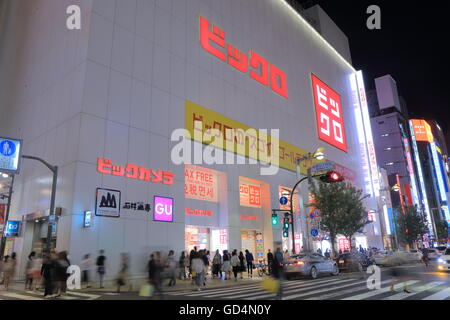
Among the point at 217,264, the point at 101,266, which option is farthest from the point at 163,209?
the point at 101,266

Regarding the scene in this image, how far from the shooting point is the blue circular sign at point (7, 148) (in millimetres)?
16750

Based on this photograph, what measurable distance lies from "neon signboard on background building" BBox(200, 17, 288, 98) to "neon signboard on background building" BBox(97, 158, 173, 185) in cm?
1184

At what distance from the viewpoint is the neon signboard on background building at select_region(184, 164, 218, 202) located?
24878 mm

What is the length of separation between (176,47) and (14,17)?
63.3 ft

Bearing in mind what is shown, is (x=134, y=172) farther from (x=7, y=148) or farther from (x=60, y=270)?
(x=60, y=270)

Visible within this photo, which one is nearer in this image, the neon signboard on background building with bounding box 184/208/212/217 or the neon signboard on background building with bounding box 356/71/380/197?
the neon signboard on background building with bounding box 184/208/212/217

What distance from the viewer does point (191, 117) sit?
82.2 ft

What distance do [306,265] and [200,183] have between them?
32.4 ft

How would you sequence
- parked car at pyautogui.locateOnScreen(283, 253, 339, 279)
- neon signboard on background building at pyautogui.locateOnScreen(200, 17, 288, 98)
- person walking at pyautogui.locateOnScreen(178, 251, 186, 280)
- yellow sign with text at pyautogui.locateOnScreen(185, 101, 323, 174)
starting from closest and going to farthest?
parked car at pyautogui.locateOnScreen(283, 253, 339, 279), person walking at pyautogui.locateOnScreen(178, 251, 186, 280), yellow sign with text at pyautogui.locateOnScreen(185, 101, 323, 174), neon signboard on background building at pyautogui.locateOnScreen(200, 17, 288, 98)

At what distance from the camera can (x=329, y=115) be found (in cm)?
4656

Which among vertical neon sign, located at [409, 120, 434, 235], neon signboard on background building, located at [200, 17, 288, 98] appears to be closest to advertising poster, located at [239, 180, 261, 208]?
neon signboard on background building, located at [200, 17, 288, 98]

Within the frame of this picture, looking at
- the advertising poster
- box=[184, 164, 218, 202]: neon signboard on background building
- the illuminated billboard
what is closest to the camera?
box=[184, 164, 218, 202]: neon signboard on background building

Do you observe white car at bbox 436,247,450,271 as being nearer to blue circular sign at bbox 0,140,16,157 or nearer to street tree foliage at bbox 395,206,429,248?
blue circular sign at bbox 0,140,16,157
